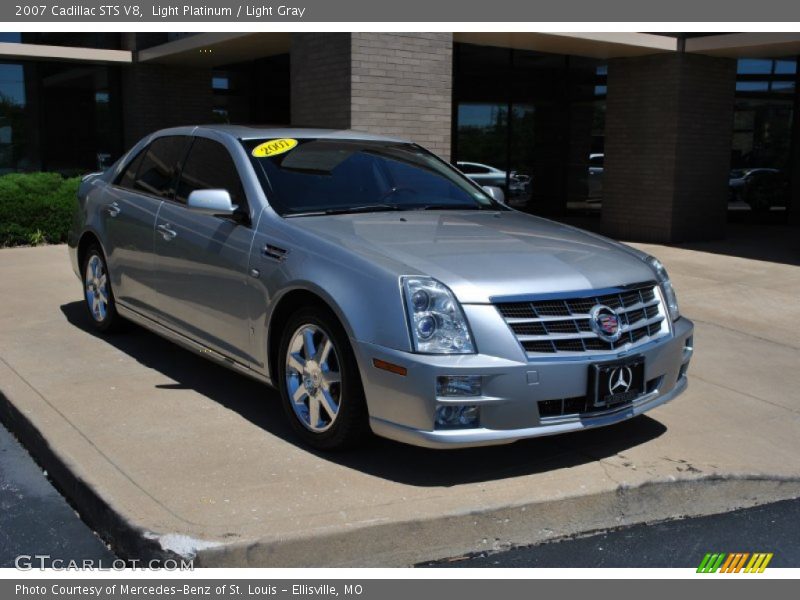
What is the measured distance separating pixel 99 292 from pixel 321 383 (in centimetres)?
317

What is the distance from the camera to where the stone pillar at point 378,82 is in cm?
1041

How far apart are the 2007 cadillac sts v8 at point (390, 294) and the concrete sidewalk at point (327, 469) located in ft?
0.94

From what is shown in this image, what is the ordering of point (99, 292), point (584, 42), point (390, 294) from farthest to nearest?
point (584, 42) < point (99, 292) < point (390, 294)

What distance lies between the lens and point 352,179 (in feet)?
17.7

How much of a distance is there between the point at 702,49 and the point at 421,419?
1090cm

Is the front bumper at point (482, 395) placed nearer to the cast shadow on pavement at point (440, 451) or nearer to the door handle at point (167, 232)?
the cast shadow on pavement at point (440, 451)

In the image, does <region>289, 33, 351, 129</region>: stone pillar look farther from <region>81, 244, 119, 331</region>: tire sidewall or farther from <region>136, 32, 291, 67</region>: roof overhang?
<region>81, 244, 119, 331</region>: tire sidewall

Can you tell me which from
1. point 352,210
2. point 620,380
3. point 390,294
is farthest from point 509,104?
point 390,294

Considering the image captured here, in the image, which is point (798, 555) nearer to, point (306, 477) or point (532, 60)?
point (306, 477)

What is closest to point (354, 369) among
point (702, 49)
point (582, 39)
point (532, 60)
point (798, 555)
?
point (798, 555)

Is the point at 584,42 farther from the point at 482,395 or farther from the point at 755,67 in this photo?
the point at 482,395

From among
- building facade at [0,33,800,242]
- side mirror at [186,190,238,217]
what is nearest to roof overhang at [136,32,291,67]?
building facade at [0,33,800,242]

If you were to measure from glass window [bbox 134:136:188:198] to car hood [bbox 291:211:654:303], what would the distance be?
62.8 inches

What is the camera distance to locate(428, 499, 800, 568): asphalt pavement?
3719 mm
